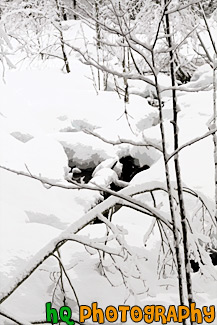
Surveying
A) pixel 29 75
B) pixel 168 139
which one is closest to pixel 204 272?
pixel 168 139

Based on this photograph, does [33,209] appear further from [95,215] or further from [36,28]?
[36,28]

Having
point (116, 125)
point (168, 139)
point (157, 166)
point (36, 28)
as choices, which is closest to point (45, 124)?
point (116, 125)

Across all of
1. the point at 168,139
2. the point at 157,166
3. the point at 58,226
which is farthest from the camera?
the point at 168,139

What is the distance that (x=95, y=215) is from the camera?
90.0 inches

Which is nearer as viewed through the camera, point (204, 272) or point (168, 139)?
point (204, 272)

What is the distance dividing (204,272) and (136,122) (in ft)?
27.8

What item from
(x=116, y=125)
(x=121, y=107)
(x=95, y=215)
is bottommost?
(x=95, y=215)

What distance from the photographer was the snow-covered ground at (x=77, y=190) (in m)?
3.30

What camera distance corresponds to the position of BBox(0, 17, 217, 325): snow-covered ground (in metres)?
3.30

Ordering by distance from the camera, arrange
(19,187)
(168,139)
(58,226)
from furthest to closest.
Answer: (168,139) < (19,187) < (58,226)

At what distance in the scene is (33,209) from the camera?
5684 millimetres

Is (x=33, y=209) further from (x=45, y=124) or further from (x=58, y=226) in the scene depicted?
(x=45, y=124)

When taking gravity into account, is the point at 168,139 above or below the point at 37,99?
below

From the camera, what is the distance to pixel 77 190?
7.33 meters
